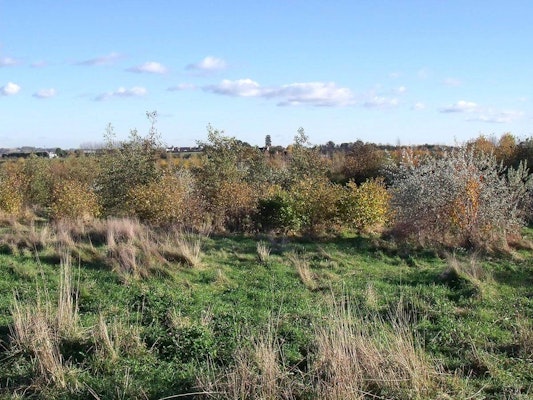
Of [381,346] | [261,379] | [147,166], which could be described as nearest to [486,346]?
[381,346]

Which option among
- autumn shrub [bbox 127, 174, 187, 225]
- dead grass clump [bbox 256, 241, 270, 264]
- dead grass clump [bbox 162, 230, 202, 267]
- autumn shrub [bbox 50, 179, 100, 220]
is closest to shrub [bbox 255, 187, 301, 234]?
autumn shrub [bbox 127, 174, 187, 225]

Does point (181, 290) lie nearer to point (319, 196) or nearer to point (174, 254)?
point (174, 254)

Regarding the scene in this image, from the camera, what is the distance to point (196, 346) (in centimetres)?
525

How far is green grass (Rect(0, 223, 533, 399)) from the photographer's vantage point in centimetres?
454

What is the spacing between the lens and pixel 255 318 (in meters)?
6.43

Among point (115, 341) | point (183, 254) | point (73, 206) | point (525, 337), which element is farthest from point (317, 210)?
point (115, 341)

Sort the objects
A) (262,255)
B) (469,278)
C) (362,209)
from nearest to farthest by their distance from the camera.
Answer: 1. (469,278)
2. (262,255)
3. (362,209)

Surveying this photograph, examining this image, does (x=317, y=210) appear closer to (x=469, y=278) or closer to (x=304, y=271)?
(x=304, y=271)

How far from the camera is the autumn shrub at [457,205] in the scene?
43.8ft

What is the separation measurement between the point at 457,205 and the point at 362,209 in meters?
2.75

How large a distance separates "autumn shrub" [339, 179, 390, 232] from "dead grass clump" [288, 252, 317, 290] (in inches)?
171

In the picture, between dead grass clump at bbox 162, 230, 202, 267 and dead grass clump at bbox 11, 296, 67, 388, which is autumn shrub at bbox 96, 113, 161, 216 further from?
dead grass clump at bbox 11, 296, 67, 388

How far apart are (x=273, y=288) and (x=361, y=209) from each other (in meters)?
7.31

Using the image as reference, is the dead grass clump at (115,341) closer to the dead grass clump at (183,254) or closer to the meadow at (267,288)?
the meadow at (267,288)
